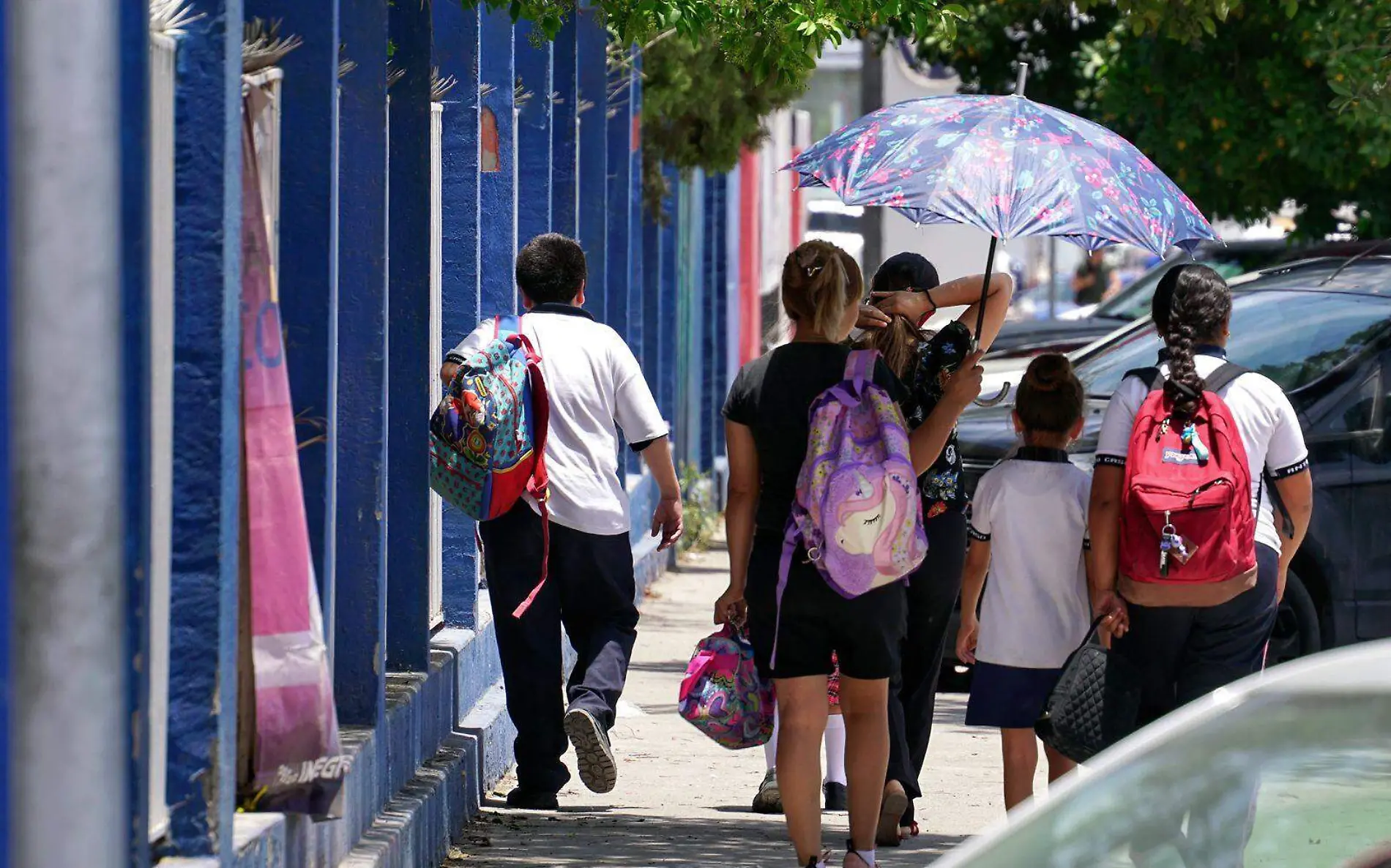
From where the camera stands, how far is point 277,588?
4.82 m

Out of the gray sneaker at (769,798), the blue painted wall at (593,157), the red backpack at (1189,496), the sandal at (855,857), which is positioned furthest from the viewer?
the blue painted wall at (593,157)

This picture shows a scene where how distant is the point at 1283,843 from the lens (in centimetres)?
295

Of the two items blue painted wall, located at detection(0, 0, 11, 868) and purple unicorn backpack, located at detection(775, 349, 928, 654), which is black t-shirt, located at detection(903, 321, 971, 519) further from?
blue painted wall, located at detection(0, 0, 11, 868)

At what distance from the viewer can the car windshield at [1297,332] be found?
9102 mm

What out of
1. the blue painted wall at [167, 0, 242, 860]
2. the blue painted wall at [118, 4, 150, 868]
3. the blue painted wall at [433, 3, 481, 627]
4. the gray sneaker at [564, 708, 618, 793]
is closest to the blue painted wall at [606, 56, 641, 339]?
the blue painted wall at [433, 3, 481, 627]

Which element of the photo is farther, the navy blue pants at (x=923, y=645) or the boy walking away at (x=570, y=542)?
the boy walking away at (x=570, y=542)

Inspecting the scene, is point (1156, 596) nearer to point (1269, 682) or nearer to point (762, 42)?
point (762, 42)

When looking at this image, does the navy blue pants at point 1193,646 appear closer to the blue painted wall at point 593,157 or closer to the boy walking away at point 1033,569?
the boy walking away at point 1033,569

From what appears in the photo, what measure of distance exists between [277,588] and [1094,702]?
2.25 meters

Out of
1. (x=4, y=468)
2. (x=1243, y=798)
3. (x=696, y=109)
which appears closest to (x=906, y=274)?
(x=4, y=468)

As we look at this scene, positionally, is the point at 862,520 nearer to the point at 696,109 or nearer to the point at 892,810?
the point at 892,810

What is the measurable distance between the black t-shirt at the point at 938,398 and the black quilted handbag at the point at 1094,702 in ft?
2.34

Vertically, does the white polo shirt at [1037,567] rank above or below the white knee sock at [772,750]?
above

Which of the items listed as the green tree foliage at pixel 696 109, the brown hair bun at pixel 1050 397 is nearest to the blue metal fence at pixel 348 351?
the brown hair bun at pixel 1050 397
